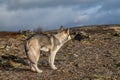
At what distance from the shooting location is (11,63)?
2216 cm

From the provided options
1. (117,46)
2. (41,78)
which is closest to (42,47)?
(41,78)

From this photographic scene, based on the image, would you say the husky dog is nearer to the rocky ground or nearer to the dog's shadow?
the rocky ground

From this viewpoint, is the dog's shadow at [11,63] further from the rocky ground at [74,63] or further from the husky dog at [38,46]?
the husky dog at [38,46]

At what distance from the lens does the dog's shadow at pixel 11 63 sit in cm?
2116

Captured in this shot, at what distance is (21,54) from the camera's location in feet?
84.7

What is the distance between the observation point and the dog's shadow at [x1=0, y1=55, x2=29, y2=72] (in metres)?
21.2

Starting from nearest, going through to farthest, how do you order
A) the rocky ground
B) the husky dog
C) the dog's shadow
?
the rocky ground
the husky dog
the dog's shadow

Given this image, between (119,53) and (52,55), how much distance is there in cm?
505

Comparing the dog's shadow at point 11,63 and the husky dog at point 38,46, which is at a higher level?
the husky dog at point 38,46

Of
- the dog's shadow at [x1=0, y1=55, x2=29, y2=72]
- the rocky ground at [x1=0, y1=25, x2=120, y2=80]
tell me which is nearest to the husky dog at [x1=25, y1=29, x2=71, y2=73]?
the rocky ground at [x1=0, y1=25, x2=120, y2=80]

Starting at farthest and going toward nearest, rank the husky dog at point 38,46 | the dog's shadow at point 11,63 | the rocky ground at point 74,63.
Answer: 1. the dog's shadow at point 11,63
2. the husky dog at point 38,46
3. the rocky ground at point 74,63

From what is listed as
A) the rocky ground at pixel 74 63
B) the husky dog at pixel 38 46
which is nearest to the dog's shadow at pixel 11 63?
the rocky ground at pixel 74 63

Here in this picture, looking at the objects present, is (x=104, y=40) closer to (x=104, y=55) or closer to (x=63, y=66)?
(x=104, y=55)

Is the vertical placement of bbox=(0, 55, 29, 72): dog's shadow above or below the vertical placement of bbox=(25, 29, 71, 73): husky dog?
below
